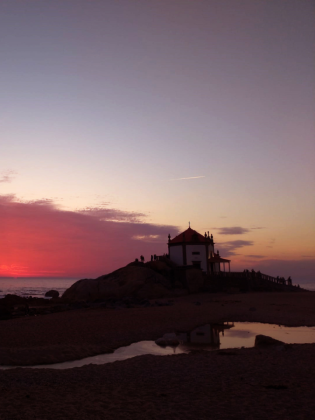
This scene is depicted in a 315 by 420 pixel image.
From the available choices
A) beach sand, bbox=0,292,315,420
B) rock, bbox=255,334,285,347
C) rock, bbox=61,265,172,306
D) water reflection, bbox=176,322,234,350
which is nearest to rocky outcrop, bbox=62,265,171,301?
rock, bbox=61,265,172,306

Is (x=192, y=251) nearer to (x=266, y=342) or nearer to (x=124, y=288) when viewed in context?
(x=124, y=288)

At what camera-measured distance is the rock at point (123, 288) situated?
4744cm

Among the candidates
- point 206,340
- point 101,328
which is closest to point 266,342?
point 206,340

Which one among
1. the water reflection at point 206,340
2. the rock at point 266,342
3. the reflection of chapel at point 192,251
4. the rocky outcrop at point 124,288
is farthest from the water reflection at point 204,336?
the reflection of chapel at point 192,251

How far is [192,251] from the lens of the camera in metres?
62.0

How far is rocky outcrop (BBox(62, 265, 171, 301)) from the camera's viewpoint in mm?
47500

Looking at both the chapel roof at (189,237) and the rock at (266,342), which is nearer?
the rock at (266,342)

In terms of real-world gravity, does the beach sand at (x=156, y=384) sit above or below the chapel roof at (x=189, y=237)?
below

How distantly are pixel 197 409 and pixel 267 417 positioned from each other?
5.23ft

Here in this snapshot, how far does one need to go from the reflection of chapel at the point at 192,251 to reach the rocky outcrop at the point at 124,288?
10.3 metres

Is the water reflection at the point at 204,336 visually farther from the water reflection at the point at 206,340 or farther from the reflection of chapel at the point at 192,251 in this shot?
the reflection of chapel at the point at 192,251

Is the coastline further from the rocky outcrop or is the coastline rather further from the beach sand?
the rocky outcrop

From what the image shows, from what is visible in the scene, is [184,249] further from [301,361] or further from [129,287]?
[301,361]

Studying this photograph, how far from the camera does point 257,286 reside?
185 feet
